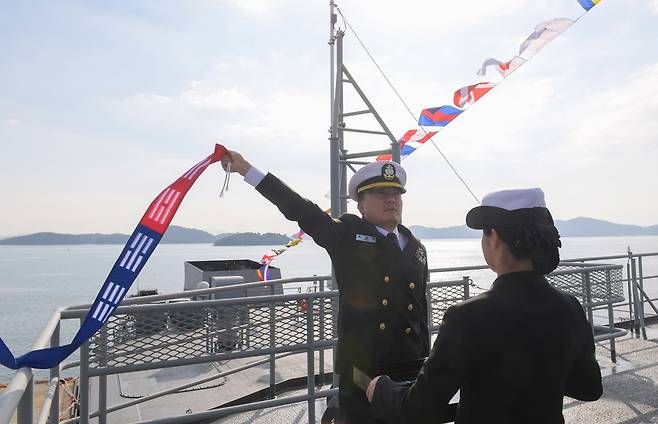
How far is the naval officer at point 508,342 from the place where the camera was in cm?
131

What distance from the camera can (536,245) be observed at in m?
1.40

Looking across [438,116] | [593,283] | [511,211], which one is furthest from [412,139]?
[511,211]

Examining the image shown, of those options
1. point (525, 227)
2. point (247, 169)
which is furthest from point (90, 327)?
point (525, 227)

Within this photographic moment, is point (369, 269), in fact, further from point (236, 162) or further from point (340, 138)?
point (340, 138)

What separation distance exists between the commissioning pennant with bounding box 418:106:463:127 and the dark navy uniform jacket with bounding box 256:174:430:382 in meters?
5.83

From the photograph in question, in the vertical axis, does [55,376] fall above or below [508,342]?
below

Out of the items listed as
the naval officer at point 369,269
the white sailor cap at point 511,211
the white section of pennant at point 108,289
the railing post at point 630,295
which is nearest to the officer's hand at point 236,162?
the naval officer at point 369,269

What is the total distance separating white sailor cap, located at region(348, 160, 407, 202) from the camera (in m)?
2.45

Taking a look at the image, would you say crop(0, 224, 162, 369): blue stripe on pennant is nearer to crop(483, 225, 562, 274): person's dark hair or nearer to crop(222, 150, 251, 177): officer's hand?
crop(222, 150, 251, 177): officer's hand

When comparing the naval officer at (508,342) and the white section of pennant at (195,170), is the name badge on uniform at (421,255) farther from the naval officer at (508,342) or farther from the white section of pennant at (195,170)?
the white section of pennant at (195,170)

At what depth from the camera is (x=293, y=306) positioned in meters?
3.45

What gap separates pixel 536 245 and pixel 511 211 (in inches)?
5.0

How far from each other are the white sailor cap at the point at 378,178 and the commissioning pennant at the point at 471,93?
568 centimetres

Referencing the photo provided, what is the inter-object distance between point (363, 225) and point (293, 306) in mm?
1247
